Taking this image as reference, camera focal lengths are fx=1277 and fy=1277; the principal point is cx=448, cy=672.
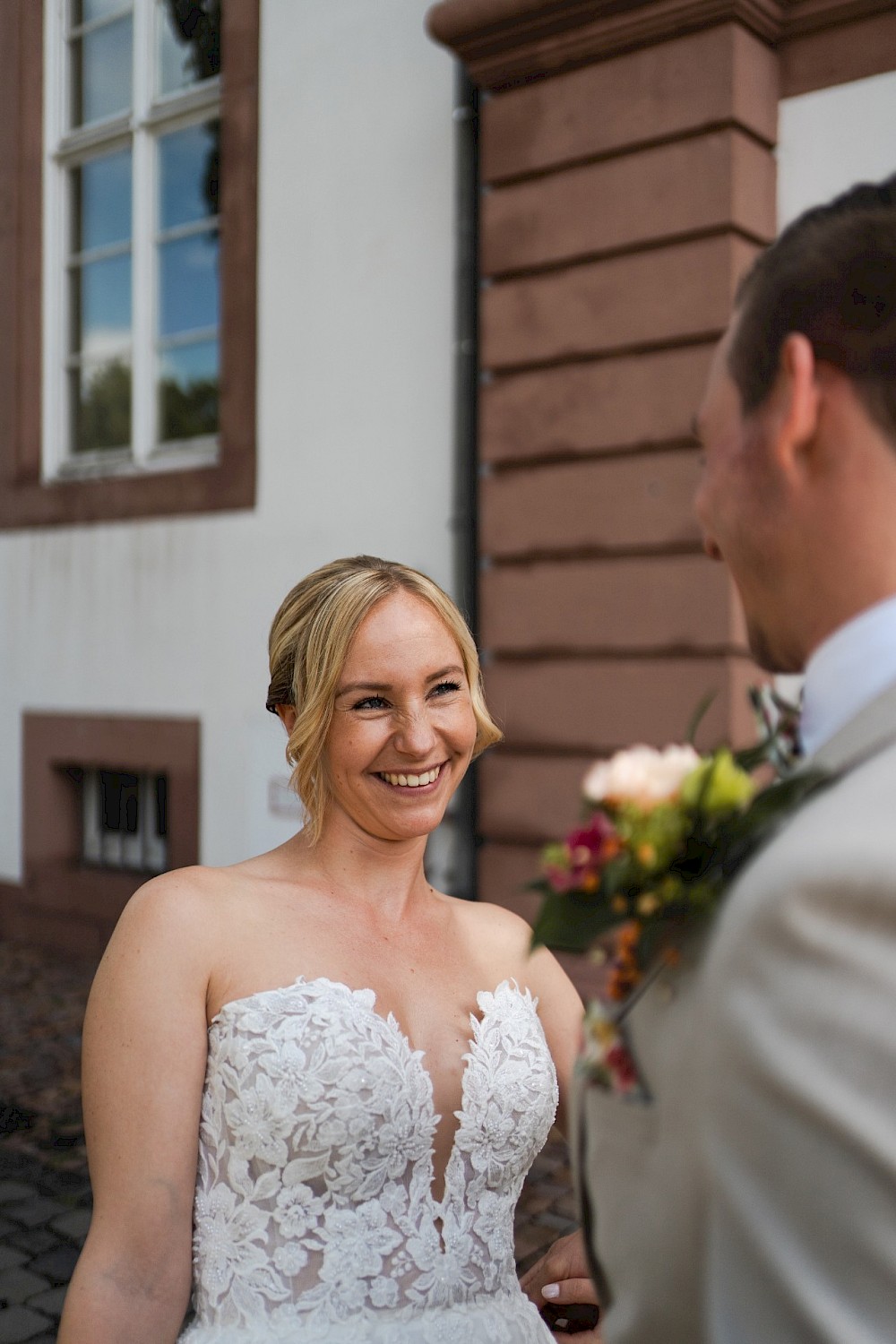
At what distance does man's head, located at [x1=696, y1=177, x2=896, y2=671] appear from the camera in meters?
1.01

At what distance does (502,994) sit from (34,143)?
7.91 m

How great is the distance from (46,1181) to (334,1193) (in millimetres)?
3166

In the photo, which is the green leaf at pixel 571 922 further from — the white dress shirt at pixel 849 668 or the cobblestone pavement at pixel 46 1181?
the cobblestone pavement at pixel 46 1181

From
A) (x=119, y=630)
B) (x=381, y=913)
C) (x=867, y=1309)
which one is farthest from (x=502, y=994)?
(x=119, y=630)

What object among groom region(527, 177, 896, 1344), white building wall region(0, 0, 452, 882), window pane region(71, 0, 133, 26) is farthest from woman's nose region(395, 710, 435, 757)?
window pane region(71, 0, 133, 26)

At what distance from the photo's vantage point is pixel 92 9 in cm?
830

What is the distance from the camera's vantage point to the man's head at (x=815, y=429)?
3.30 ft

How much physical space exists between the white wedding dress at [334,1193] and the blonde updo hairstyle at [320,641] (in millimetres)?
377

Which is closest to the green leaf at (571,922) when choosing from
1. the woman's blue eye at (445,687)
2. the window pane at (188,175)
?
the woman's blue eye at (445,687)

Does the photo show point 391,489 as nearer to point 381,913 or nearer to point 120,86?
point 120,86

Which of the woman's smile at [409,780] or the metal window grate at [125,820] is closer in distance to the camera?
the woman's smile at [409,780]

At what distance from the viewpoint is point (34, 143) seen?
27.7 ft

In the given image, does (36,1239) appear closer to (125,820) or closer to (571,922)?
(571,922)

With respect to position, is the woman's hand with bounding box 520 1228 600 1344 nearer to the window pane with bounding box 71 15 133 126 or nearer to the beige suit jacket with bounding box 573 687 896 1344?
the beige suit jacket with bounding box 573 687 896 1344
